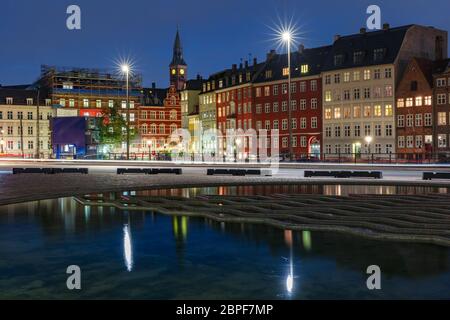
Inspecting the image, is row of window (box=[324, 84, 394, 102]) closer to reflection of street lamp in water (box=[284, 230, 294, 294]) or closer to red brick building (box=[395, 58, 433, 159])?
red brick building (box=[395, 58, 433, 159])

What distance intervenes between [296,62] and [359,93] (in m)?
13.4

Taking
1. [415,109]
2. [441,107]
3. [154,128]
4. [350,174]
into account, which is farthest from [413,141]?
[154,128]

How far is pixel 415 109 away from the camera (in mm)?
75750

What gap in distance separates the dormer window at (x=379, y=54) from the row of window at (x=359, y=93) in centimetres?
397

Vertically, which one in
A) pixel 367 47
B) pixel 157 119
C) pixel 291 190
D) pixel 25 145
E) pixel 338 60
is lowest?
pixel 291 190

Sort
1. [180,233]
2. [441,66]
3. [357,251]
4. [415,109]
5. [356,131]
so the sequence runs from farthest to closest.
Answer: [356,131], [415,109], [441,66], [180,233], [357,251]

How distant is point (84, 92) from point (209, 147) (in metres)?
26.8

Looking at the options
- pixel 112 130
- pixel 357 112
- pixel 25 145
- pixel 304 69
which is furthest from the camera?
pixel 25 145

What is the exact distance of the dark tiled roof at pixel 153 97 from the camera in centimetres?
12176

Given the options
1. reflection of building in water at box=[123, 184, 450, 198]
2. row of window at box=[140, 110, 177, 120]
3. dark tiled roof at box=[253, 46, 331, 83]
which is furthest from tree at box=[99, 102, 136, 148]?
reflection of building in water at box=[123, 184, 450, 198]

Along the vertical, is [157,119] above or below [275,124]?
above

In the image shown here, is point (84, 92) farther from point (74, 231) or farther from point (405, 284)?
point (405, 284)

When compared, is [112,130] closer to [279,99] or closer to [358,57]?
[279,99]

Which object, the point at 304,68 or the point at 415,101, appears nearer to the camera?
the point at 415,101
